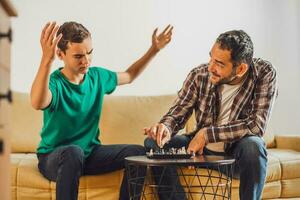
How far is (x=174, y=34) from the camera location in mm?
2994

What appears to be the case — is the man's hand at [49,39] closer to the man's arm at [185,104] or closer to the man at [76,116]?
the man at [76,116]

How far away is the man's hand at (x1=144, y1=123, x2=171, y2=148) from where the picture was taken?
1.83 m

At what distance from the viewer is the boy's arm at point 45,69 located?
1426 mm

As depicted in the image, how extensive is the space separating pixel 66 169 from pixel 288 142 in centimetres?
142

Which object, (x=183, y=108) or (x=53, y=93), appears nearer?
(x=53, y=93)

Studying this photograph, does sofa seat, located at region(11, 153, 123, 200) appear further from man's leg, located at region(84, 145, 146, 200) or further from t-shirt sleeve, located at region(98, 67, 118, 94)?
t-shirt sleeve, located at region(98, 67, 118, 94)

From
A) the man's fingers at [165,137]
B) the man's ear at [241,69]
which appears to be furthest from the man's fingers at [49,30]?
the man's ear at [241,69]

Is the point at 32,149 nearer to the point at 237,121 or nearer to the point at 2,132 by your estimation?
the point at 237,121

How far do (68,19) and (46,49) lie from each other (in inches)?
54.8

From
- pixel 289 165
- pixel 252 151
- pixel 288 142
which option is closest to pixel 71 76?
pixel 252 151

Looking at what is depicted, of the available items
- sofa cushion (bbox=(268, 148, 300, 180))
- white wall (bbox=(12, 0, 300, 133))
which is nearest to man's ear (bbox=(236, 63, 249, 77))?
sofa cushion (bbox=(268, 148, 300, 180))

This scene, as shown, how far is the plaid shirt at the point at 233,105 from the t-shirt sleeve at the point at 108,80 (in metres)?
0.31

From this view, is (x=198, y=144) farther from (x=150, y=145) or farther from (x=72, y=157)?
(x=72, y=157)

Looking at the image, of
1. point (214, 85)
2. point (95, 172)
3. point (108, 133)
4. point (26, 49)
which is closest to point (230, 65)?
point (214, 85)
